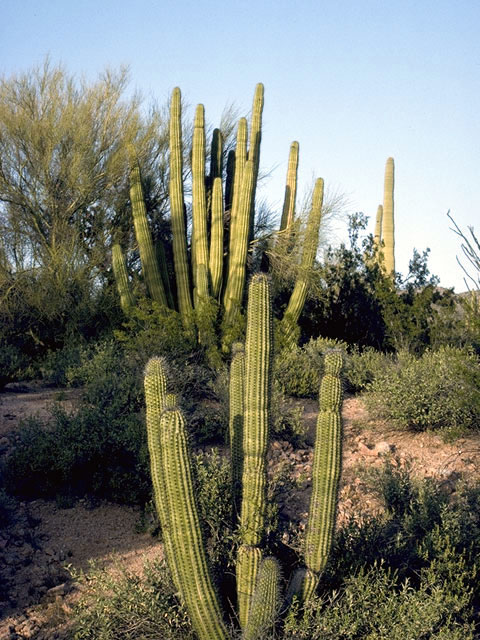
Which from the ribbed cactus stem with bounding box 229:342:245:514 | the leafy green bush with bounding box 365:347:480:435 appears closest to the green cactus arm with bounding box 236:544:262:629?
the ribbed cactus stem with bounding box 229:342:245:514

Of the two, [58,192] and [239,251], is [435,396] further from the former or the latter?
[58,192]

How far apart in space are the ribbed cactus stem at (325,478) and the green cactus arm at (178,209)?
30.2ft

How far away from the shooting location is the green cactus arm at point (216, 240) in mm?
13695

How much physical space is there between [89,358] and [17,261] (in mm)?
3245

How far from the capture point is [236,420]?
5070mm

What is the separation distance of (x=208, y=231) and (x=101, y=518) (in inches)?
346

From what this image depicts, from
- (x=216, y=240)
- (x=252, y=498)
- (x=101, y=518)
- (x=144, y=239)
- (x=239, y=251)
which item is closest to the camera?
(x=252, y=498)

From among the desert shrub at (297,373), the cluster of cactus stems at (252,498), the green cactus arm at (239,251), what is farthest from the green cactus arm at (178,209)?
the cluster of cactus stems at (252,498)

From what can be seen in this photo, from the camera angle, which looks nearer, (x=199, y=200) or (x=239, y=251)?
(x=239, y=251)

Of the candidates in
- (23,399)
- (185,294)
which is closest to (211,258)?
(185,294)

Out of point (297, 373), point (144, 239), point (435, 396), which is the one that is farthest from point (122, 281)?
point (435, 396)

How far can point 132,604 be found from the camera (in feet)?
14.1

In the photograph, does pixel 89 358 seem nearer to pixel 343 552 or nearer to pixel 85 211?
pixel 85 211

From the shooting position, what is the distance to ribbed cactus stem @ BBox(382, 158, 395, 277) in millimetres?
18064
